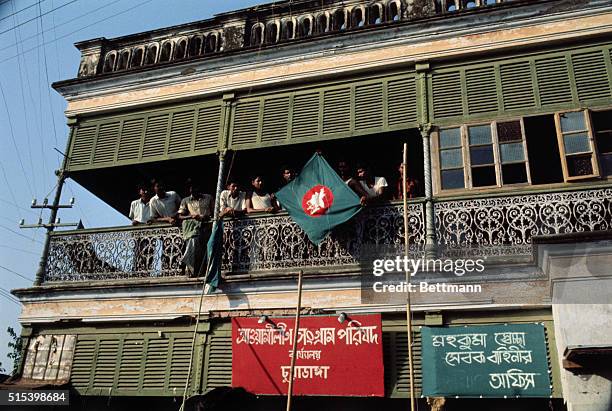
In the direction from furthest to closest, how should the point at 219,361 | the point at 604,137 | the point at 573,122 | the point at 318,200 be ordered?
the point at 318,200
the point at 219,361
the point at 573,122
the point at 604,137

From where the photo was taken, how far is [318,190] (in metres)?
8.52

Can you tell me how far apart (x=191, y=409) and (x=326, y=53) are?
247 inches

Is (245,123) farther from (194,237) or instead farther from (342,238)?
(342,238)

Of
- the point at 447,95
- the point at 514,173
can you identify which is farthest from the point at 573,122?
the point at 447,95

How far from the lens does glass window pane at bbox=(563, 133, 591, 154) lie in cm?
791

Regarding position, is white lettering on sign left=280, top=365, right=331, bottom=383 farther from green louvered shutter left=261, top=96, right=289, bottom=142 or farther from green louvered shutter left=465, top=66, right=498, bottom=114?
green louvered shutter left=465, top=66, right=498, bottom=114

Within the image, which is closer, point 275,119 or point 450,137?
point 450,137

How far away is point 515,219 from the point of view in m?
7.53

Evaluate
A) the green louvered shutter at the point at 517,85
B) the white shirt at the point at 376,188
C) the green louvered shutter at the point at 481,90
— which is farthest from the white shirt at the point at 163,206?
the green louvered shutter at the point at 517,85

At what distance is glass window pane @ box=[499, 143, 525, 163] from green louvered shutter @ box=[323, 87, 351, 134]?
2.47 meters

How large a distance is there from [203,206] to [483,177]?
4725 mm

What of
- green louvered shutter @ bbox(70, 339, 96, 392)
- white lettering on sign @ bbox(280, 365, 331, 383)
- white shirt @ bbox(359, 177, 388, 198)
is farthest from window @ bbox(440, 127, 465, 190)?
green louvered shutter @ bbox(70, 339, 96, 392)

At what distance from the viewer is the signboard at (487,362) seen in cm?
684

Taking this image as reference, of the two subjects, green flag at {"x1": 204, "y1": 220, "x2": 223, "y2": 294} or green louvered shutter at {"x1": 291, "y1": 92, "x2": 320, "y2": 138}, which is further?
green louvered shutter at {"x1": 291, "y1": 92, "x2": 320, "y2": 138}
